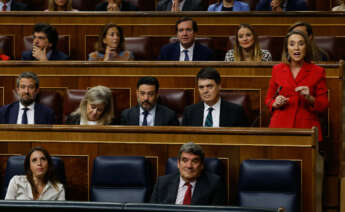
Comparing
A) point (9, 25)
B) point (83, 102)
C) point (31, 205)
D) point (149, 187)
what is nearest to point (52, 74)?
point (83, 102)

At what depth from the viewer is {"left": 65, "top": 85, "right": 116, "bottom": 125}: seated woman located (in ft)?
7.08

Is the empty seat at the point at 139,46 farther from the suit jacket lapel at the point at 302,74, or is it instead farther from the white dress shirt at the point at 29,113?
the suit jacket lapel at the point at 302,74

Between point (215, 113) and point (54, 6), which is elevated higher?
point (54, 6)

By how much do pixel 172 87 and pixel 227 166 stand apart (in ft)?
2.05

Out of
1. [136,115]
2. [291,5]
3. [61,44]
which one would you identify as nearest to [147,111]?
[136,115]

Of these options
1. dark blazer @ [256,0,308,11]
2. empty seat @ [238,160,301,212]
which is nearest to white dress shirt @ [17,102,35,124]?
empty seat @ [238,160,301,212]

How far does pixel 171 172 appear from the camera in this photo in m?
1.88

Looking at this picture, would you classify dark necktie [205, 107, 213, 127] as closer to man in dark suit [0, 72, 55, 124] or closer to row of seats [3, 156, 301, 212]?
row of seats [3, 156, 301, 212]

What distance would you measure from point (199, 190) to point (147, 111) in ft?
1.71

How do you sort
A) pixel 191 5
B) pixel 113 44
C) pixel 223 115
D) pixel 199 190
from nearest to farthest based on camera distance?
pixel 199 190 < pixel 223 115 < pixel 113 44 < pixel 191 5

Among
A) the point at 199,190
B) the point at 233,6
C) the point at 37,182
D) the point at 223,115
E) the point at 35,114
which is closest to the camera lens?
the point at 199,190

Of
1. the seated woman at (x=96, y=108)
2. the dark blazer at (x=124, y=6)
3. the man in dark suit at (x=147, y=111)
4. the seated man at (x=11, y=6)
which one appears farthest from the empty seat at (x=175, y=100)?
the seated man at (x=11, y=6)

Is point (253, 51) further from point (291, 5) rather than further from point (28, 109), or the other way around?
point (28, 109)

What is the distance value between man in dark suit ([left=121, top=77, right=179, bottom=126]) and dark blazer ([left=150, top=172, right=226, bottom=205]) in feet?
1.38
